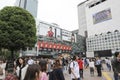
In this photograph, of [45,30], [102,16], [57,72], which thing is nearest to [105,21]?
[102,16]

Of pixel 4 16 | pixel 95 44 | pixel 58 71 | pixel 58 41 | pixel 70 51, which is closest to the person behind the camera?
pixel 58 71

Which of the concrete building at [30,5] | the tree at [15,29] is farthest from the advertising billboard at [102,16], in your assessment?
the tree at [15,29]

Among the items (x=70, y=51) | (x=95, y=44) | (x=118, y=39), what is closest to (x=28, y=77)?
(x=70, y=51)

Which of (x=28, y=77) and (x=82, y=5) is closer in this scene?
(x=28, y=77)

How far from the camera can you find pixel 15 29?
2375cm

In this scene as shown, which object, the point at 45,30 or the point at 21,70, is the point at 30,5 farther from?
the point at 21,70

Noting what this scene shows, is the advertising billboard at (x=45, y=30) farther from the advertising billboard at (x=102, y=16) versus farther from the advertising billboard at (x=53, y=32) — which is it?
the advertising billboard at (x=102, y=16)

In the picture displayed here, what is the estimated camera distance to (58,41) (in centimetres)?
6100

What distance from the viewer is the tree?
2337cm

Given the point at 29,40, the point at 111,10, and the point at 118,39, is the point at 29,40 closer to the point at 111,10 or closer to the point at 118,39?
the point at 118,39

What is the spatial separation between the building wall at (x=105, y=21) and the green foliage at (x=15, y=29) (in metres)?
61.6

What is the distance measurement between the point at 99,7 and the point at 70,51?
3268 centimetres

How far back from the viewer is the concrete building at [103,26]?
7292 cm

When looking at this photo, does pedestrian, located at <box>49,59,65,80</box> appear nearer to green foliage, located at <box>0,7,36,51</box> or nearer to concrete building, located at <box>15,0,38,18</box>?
green foliage, located at <box>0,7,36,51</box>
